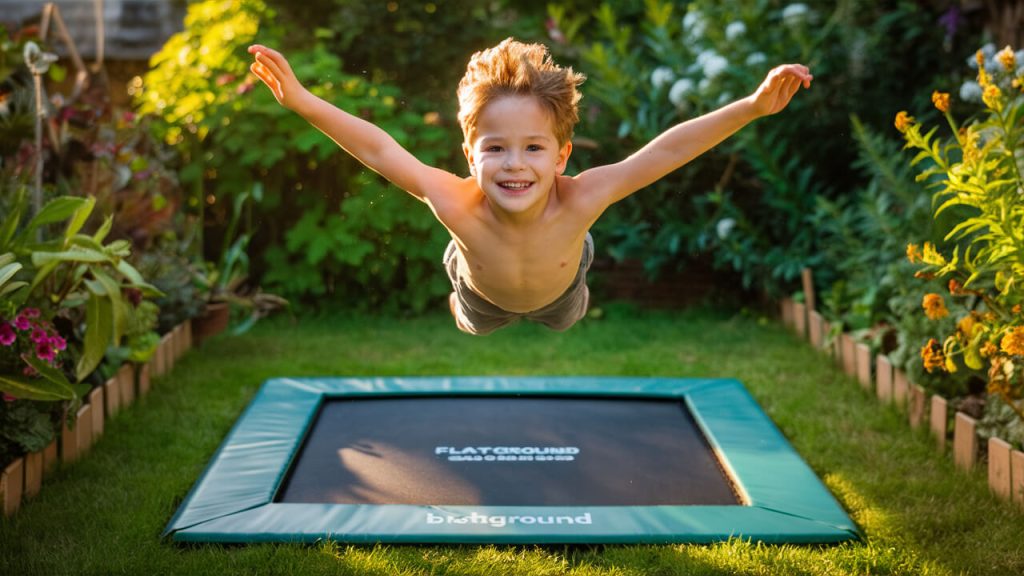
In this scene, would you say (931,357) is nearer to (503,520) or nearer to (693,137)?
(693,137)

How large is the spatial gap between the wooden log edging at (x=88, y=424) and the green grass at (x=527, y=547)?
0.15 feet

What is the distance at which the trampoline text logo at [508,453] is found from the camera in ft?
10.0

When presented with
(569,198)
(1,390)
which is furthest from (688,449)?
(1,390)

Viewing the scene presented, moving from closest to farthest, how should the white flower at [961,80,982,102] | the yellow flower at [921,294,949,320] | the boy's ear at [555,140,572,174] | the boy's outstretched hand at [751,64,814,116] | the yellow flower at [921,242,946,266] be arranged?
the boy's outstretched hand at [751,64,814,116] → the boy's ear at [555,140,572,174] → the yellow flower at [921,242,946,266] → the yellow flower at [921,294,949,320] → the white flower at [961,80,982,102]

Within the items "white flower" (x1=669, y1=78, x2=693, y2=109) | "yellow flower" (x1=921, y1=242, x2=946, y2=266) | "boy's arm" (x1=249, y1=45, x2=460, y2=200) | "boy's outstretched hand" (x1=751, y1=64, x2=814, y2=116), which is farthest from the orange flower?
"white flower" (x1=669, y1=78, x2=693, y2=109)

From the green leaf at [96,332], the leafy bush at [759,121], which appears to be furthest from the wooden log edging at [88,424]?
the leafy bush at [759,121]

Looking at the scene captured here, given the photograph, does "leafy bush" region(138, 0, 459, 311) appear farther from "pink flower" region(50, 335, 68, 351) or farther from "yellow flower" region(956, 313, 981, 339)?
"yellow flower" region(956, 313, 981, 339)

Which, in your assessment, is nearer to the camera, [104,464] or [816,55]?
[104,464]

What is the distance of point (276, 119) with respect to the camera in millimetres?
5359

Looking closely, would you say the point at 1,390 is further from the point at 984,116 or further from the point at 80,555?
the point at 984,116

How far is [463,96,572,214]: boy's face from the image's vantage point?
2113mm

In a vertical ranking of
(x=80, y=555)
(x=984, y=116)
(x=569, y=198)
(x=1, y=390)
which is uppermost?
(x=984, y=116)

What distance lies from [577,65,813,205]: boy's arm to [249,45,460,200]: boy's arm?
0.36m

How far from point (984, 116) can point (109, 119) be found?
387 cm
